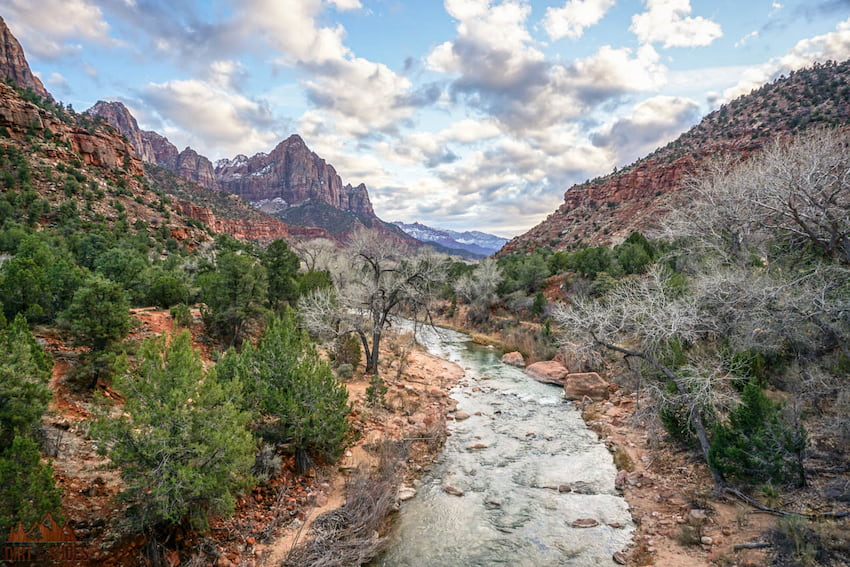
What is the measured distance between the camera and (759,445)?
6707mm

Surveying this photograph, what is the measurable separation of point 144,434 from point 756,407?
9.96 m

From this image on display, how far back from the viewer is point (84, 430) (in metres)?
6.70

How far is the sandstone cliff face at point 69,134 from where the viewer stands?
30453 millimetres

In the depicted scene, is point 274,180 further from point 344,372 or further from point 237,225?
point 344,372

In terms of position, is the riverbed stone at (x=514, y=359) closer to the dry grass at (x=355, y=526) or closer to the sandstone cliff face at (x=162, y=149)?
the dry grass at (x=355, y=526)

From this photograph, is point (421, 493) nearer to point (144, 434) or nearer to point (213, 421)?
point (213, 421)

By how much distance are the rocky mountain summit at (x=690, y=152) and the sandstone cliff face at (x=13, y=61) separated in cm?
9131

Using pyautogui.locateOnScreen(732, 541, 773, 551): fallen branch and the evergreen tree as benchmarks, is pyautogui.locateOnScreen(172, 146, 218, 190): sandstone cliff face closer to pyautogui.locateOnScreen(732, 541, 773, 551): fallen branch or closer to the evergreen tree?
the evergreen tree

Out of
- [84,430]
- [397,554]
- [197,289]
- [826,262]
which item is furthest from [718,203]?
[197,289]

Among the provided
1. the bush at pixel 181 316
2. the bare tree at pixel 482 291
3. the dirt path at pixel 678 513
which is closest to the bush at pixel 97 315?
the bush at pixel 181 316

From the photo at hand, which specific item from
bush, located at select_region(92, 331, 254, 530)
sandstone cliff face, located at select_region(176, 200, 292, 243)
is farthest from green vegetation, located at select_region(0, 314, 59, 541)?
sandstone cliff face, located at select_region(176, 200, 292, 243)

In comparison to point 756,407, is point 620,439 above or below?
below

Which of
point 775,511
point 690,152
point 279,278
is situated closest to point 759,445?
point 775,511

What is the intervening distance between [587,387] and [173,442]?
1495 cm
